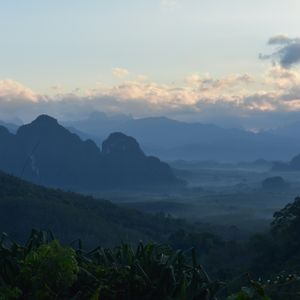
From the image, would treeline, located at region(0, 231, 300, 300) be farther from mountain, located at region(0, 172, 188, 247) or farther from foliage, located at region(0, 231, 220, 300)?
mountain, located at region(0, 172, 188, 247)

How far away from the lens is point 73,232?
262 ft

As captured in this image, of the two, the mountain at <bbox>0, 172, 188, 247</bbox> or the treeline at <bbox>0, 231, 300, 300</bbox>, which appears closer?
the treeline at <bbox>0, 231, 300, 300</bbox>

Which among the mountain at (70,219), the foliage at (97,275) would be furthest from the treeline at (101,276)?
the mountain at (70,219)

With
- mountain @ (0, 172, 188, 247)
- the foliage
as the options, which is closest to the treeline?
the foliage

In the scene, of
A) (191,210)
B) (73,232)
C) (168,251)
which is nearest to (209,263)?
(73,232)

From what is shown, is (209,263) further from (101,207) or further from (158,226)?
(101,207)

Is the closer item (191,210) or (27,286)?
(27,286)

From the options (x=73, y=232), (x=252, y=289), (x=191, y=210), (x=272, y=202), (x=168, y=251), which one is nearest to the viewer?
(x=252, y=289)

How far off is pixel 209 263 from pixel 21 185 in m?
53.7

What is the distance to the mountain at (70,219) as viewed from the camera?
3108 inches

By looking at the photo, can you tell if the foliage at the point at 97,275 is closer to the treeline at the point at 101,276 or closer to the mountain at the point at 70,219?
the treeline at the point at 101,276

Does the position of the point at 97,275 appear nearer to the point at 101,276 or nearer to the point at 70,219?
the point at 101,276

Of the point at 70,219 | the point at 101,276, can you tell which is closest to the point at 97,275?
the point at 101,276

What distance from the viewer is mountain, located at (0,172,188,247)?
259ft
